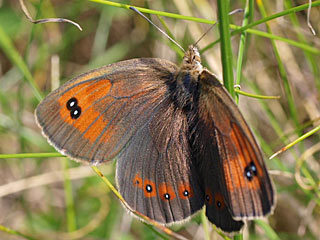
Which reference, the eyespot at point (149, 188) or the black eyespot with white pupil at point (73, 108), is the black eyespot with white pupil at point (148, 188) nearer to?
the eyespot at point (149, 188)

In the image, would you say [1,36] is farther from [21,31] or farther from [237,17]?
[237,17]

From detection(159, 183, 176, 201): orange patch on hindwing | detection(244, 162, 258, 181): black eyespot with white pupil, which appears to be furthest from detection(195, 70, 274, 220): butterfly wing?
detection(159, 183, 176, 201): orange patch on hindwing

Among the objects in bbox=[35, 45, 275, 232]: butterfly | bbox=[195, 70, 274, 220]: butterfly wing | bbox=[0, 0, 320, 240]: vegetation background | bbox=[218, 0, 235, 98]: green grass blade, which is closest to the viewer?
bbox=[218, 0, 235, 98]: green grass blade

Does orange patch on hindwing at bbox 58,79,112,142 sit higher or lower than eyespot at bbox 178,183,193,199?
higher

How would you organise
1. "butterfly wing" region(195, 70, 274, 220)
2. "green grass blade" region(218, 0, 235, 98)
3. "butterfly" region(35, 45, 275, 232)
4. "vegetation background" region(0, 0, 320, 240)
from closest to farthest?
"green grass blade" region(218, 0, 235, 98), "butterfly wing" region(195, 70, 274, 220), "butterfly" region(35, 45, 275, 232), "vegetation background" region(0, 0, 320, 240)

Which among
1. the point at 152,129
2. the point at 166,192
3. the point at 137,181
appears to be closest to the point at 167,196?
the point at 166,192

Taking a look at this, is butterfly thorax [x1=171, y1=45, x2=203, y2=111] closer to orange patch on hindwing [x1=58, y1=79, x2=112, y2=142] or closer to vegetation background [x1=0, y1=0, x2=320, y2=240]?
orange patch on hindwing [x1=58, y1=79, x2=112, y2=142]

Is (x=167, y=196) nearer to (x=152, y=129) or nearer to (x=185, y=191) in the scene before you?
(x=185, y=191)
